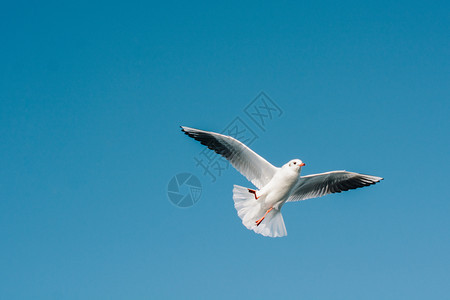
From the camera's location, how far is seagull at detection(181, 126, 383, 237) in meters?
11.0

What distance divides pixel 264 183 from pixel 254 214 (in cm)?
68

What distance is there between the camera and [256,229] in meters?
11.3

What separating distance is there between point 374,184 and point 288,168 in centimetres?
201

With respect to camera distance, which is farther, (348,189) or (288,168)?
(348,189)

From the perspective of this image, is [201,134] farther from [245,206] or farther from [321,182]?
[321,182]

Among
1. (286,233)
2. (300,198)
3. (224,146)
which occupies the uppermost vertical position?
(224,146)

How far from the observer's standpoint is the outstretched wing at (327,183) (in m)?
11.2

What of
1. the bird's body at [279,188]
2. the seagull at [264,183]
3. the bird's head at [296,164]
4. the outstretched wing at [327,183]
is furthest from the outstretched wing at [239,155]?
the outstretched wing at [327,183]

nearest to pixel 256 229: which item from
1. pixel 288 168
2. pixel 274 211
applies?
pixel 274 211

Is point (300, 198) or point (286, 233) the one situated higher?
point (300, 198)

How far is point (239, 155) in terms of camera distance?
11234 millimetres

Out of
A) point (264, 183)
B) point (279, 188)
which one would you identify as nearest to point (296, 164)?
point (279, 188)

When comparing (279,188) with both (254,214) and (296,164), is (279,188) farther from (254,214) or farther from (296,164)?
(254,214)

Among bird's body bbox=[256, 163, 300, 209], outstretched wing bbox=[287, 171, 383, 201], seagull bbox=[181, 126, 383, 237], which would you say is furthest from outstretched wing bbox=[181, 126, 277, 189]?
outstretched wing bbox=[287, 171, 383, 201]
